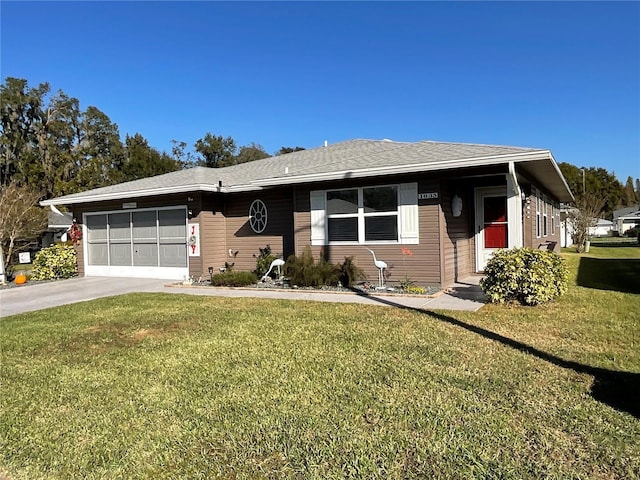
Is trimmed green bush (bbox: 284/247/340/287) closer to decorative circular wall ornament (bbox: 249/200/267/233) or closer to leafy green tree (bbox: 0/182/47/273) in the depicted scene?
decorative circular wall ornament (bbox: 249/200/267/233)

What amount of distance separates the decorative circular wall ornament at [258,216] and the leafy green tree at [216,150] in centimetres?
3377

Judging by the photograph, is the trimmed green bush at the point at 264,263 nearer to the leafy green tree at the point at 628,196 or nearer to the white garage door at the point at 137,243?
the white garage door at the point at 137,243

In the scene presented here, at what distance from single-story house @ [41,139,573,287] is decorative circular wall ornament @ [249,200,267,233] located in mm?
29

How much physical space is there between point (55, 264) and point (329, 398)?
46.5 feet

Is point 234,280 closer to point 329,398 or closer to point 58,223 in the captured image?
point 329,398

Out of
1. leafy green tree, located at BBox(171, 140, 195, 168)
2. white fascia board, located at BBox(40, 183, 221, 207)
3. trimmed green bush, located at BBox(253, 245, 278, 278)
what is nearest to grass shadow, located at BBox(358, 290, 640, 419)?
trimmed green bush, located at BBox(253, 245, 278, 278)

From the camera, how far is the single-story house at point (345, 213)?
953 cm

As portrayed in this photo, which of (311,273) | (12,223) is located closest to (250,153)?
(12,223)

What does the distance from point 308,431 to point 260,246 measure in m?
9.79

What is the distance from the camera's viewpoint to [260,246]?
12.8 metres

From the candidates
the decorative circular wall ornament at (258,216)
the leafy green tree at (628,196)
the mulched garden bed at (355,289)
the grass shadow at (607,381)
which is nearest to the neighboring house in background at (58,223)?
the decorative circular wall ornament at (258,216)

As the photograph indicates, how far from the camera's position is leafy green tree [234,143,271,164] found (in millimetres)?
47184

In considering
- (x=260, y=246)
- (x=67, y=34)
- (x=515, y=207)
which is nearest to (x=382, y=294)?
(x=515, y=207)

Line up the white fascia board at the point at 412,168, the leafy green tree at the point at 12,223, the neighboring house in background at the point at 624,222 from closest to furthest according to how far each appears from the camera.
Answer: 1. the white fascia board at the point at 412,168
2. the leafy green tree at the point at 12,223
3. the neighboring house in background at the point at 624,222
